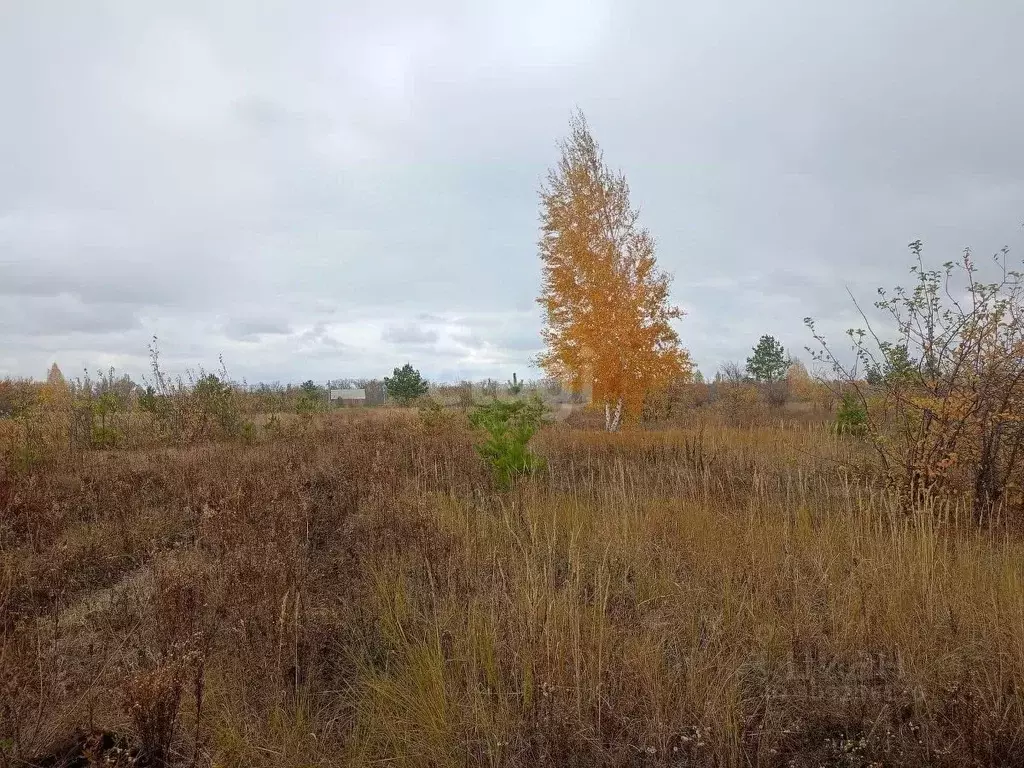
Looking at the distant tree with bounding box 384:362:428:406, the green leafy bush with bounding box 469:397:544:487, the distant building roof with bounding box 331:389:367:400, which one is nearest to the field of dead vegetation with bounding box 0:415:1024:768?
the green leafy bush with bounding box 469:397:544:487

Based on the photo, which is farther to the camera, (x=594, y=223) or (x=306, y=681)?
(x=594, y=223)

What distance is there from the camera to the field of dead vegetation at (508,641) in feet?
7.09

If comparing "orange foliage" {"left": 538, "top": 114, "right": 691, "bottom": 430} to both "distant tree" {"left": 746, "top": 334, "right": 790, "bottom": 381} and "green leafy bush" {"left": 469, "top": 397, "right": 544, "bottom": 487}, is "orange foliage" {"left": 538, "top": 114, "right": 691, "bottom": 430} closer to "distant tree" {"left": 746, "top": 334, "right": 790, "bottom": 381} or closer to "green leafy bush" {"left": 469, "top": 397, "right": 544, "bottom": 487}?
"green leafy bush" {"left": 469, "top": 397, "right": 544, "bottom": 487}

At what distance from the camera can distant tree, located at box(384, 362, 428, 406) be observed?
1072 inches

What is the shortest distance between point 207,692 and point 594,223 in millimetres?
13122

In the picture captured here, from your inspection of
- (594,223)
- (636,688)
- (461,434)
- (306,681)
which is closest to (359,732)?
(306,681)

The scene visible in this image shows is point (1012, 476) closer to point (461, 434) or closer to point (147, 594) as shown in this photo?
point (147, 594)

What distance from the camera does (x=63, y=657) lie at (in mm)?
2797

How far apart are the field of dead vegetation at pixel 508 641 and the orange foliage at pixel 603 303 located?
8225 millimetres

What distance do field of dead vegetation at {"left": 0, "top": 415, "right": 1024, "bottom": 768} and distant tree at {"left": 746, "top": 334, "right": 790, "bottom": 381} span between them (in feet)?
97.6

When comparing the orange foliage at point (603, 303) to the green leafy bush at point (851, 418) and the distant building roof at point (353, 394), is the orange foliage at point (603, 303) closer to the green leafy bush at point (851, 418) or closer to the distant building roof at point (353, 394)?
the green leafy bush at point (851, 418)

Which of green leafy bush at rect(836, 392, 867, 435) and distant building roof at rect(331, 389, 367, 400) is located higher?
distant building roof at rect(331, 389, 367, 400)

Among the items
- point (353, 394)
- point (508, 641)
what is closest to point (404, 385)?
point (353, 394)

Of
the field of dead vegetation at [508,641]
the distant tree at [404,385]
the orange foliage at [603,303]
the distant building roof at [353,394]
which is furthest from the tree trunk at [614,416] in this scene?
the distant building roof at [353,394]
